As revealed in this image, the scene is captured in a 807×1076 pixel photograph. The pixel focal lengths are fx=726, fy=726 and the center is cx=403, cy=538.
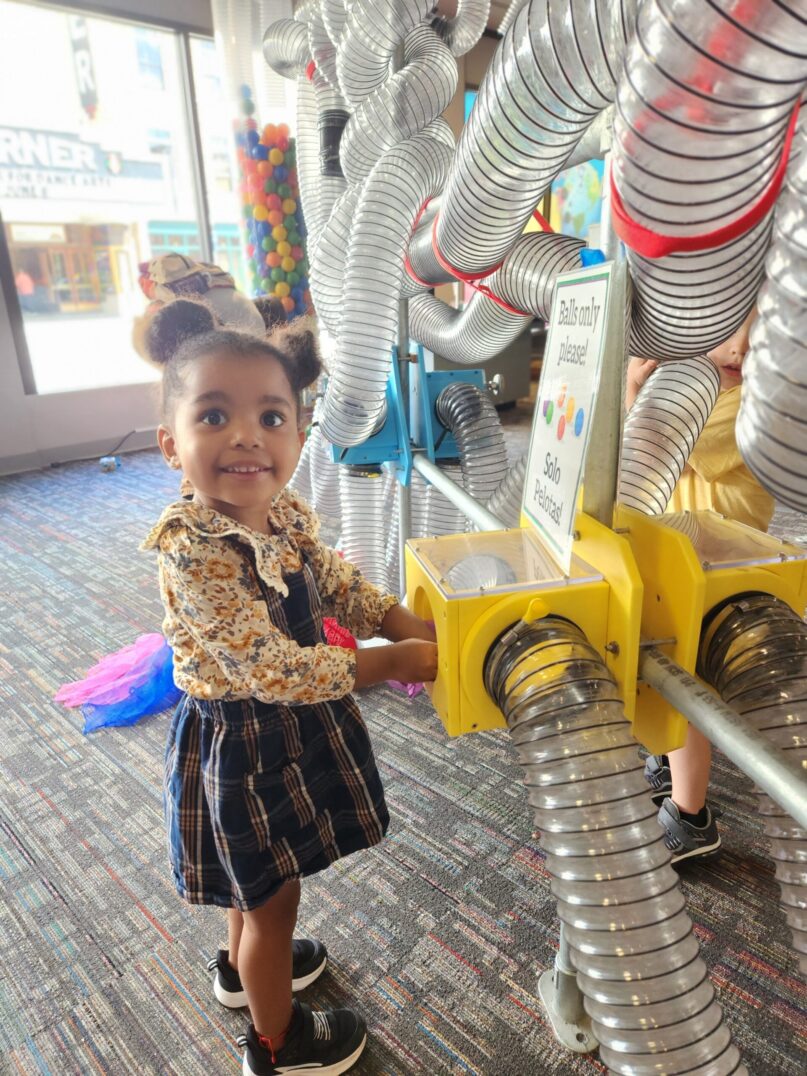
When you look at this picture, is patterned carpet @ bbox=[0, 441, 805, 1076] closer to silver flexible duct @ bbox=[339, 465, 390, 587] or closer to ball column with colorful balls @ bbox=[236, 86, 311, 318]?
silver flexible duct @ bbox=[339, 465, 390, 587]

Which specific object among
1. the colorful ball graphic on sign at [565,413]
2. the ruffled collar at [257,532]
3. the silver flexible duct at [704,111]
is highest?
the silver flexible duct at [704,111]

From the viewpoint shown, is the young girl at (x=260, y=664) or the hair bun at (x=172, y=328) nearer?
the young girl at (x=260, y=664)

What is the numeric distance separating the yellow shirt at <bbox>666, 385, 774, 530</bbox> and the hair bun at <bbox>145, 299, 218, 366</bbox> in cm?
89

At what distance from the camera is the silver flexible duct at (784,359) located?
38 cm

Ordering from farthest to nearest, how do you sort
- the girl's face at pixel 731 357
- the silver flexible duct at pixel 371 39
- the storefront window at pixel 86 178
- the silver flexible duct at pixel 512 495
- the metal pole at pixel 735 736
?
1. the storefront window at pixel 86 178
2. the silver flexible duct at pixel 371 39
3. the silver flexible duct at pixel 512 495
4. the girl's face at pixel 731 357
5. the metal pole at pixel 735 736

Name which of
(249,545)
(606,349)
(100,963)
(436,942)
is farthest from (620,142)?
(100,963)

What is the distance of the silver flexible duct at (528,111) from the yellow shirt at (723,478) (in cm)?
58

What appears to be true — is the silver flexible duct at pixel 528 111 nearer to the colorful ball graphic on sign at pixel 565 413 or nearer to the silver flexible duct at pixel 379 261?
the colorful ball graphic on sign at pixel 565 413

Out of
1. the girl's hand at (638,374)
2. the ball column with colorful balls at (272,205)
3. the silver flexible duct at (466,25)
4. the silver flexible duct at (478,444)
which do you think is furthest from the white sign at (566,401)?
the ball column with colorful balls at (272,205)

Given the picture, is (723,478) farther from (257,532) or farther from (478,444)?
(257,532)

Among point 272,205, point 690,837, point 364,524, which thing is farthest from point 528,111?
point 272,205

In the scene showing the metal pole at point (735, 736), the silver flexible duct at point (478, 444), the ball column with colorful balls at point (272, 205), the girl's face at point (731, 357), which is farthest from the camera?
the ball column with colorful balls at point (272, 205)

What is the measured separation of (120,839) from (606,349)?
62.1 inches

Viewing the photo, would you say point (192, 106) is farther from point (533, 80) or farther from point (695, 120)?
point (695, 120)
